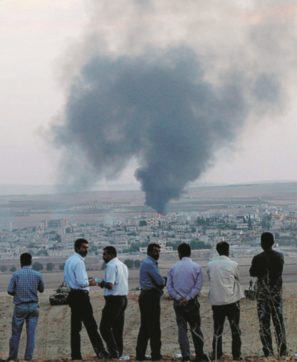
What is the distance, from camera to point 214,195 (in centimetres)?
16675

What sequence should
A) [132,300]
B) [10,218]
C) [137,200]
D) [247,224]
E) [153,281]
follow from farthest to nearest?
1. [137,200]
2. [10,218]
3. [247,224]
4. [132,300]
5. [153,281]

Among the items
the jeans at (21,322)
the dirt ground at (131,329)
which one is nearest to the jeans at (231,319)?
the jeans at (21,322)

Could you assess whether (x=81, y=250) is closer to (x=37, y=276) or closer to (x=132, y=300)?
(x=37, y=276)

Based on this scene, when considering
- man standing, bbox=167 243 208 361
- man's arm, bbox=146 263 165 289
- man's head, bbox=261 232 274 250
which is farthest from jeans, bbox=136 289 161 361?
man's head, bbox=261 232 274 250

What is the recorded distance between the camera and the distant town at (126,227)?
6956 cm

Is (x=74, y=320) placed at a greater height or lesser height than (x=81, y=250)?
lesser

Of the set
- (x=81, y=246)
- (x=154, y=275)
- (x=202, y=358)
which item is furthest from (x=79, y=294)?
(x=202, y=358)

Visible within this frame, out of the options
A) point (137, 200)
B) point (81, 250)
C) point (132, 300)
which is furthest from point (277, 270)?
point (137, 200)

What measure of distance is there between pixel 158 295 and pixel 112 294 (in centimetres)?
56

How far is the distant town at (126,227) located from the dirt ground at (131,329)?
30.0 m

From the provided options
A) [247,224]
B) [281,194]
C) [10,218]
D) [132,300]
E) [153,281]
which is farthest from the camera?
[281,194]

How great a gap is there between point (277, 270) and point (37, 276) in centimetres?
283

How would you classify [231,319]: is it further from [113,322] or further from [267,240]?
[113,322]

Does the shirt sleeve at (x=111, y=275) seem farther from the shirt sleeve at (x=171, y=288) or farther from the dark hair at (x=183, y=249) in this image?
the dark hair at (x=183, y=249)
